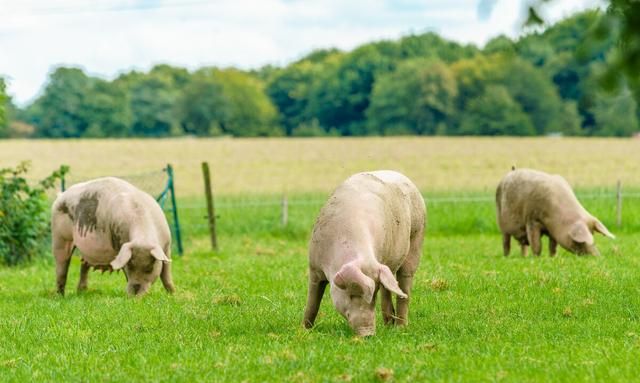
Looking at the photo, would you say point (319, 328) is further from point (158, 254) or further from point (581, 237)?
point (581, 237)

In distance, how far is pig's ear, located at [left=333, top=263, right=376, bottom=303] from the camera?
9180 mm

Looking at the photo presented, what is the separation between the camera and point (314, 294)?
1016 centimetres

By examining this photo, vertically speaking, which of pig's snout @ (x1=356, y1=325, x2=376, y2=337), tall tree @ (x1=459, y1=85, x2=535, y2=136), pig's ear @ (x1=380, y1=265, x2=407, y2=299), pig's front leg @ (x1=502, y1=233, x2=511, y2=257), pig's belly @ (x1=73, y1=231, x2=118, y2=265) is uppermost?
pig's ear @ (x1=380, y1=265, x2=407, y2=299)

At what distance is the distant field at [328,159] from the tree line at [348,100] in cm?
483

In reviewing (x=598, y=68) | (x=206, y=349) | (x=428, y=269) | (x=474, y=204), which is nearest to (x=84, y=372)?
(x=206, y=349)

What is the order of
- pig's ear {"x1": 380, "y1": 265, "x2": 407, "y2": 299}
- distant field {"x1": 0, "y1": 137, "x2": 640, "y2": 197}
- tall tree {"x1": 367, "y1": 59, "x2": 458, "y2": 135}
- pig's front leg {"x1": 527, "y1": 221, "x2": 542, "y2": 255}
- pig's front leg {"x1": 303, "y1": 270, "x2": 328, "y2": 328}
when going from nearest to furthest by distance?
pig's ear {"x1": 380, "y1": 265, "x2": 407, "y2": 299}, pig's front leg {"x1": 303, "y1": 270, "x2": 328, "y2": 328}, pig's front leg {"x1": 527, "y1": 221, "x2": 542, "y2": 255}, distant field {"x1": 0, "y1": 137, "x2": 640, "y2": 197}, tall tree {"x1": 367, "y1": 59, "x2": 458, "y2": 135}

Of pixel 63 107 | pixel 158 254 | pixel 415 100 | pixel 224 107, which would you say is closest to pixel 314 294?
pixel 158 254

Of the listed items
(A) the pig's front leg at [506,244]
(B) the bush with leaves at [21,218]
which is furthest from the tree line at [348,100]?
(B) the bush with leaves at [21,218]

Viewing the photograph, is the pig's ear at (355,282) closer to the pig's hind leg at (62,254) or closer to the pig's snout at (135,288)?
the pig's snout at (135,288)

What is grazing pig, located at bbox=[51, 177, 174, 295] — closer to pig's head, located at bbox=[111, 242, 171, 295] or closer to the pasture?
pig's head, located at bbox=[111, 242, 171, 295]

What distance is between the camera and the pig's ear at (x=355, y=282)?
361 inches

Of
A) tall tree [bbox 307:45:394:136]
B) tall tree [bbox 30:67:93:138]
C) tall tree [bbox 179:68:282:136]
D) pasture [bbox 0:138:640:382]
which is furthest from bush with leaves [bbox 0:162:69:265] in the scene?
tall tree [bbox 179:68:282:136]

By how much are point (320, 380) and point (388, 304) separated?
2.78 meters

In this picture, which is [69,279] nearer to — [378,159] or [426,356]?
[426,356]
